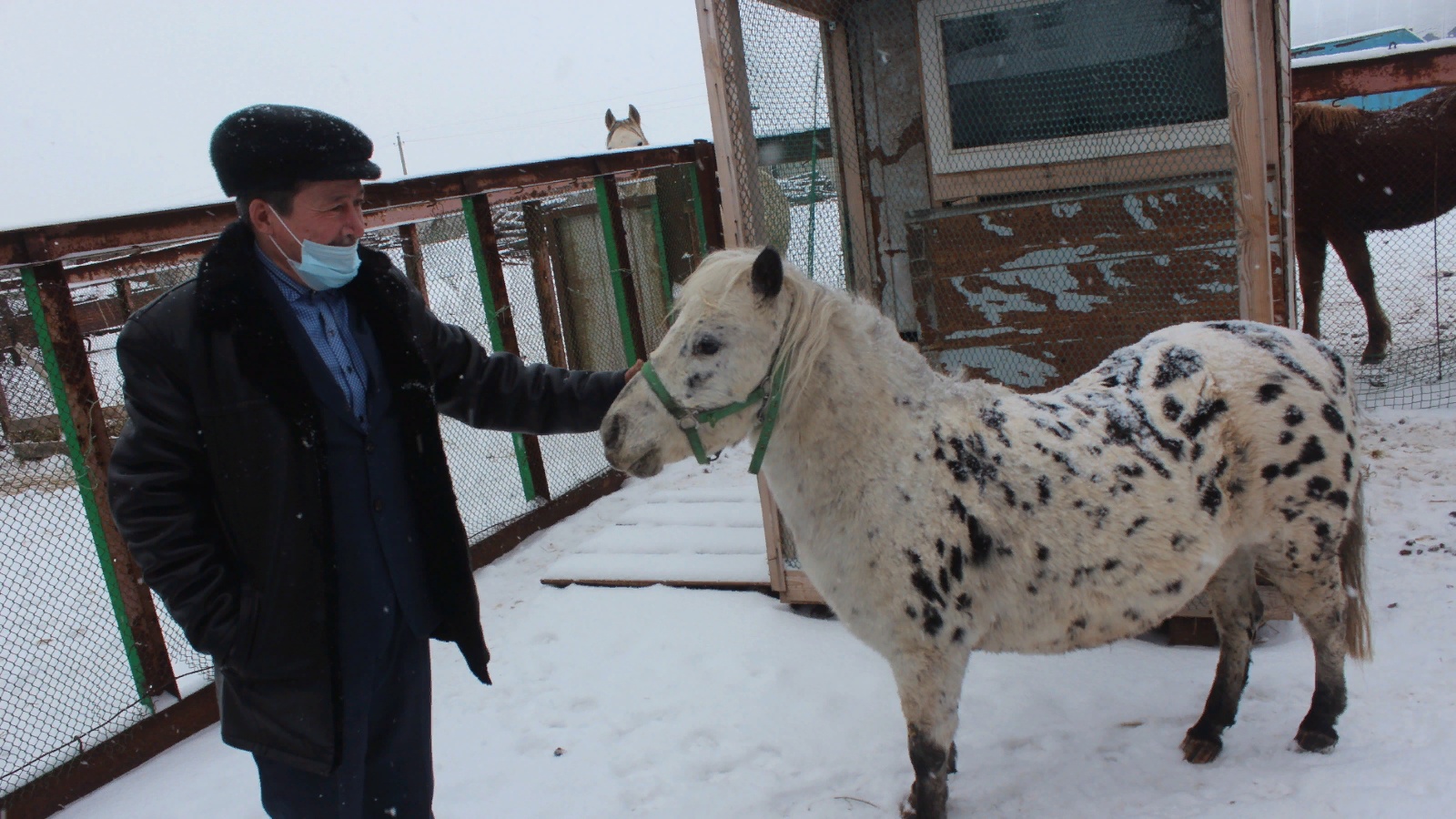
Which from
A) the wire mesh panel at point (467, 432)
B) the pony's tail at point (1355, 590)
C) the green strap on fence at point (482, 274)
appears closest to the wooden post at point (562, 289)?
the wire mesh panel at point (467, 432)

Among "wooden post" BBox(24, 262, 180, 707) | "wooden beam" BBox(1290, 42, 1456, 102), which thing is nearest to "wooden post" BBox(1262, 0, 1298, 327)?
"wooden beam" BBox(1290, 42, 1456, 102)

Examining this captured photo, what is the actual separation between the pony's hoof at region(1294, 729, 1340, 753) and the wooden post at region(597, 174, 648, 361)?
4.65m

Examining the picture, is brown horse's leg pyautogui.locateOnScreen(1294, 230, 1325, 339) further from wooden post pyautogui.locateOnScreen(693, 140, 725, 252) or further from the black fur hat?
the black fur hat

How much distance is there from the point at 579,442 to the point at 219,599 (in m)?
4.60

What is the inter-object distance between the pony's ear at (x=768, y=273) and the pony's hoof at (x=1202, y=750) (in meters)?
1.90

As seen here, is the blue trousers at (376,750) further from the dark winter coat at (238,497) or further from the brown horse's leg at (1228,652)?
the brown horse's leg at (1228,652)

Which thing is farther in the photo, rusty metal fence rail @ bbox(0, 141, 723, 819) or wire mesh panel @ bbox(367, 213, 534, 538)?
wire mesh panel @ bbox(367, 213, 534, 538)

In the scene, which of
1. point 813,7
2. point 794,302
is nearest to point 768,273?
point 794,302

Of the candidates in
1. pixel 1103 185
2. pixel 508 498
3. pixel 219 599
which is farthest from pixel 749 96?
pixel 508 498

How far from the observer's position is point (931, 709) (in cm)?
227

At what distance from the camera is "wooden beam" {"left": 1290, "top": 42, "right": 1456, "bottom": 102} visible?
17.2 ft

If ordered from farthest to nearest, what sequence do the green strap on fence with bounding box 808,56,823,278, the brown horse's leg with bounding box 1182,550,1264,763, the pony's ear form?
the green strap on fence with bounding box 808,56,823,278
the brown horse's leg with bounding box 1182,550,1264,763
the pony's ear

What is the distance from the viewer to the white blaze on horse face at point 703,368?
211cm

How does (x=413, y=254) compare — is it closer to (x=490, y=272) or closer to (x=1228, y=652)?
(x=490, y=272)
